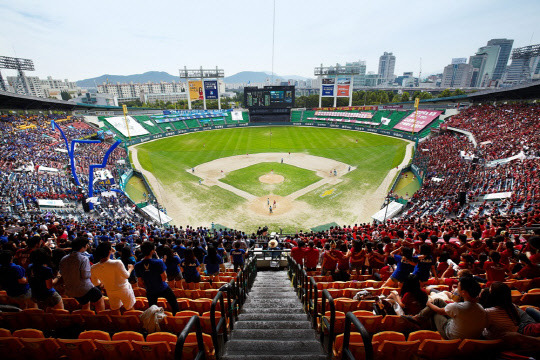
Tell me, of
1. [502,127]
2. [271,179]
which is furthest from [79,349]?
[502,127]

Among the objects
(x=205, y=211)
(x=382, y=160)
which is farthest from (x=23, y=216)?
(x=382, y=160)

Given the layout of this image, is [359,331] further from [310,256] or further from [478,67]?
[478,67]

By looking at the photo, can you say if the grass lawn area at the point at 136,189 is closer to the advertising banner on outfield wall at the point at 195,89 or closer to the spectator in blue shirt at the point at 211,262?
the spectator in blue shirt at the point at 211,262

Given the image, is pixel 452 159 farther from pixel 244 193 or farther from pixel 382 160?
pixel 244 193

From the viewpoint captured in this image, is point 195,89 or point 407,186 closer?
point 407,186

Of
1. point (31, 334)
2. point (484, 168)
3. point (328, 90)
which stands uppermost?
point (328, 90)

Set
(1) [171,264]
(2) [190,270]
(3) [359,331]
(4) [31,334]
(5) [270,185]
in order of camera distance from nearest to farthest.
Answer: (3) [359,331]
(4) [31,334]
(1) [171,264]
(2) [190,270]
(5) [270,185]

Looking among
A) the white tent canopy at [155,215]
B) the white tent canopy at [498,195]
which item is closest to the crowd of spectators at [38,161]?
the white tent canopy at [155,215]
